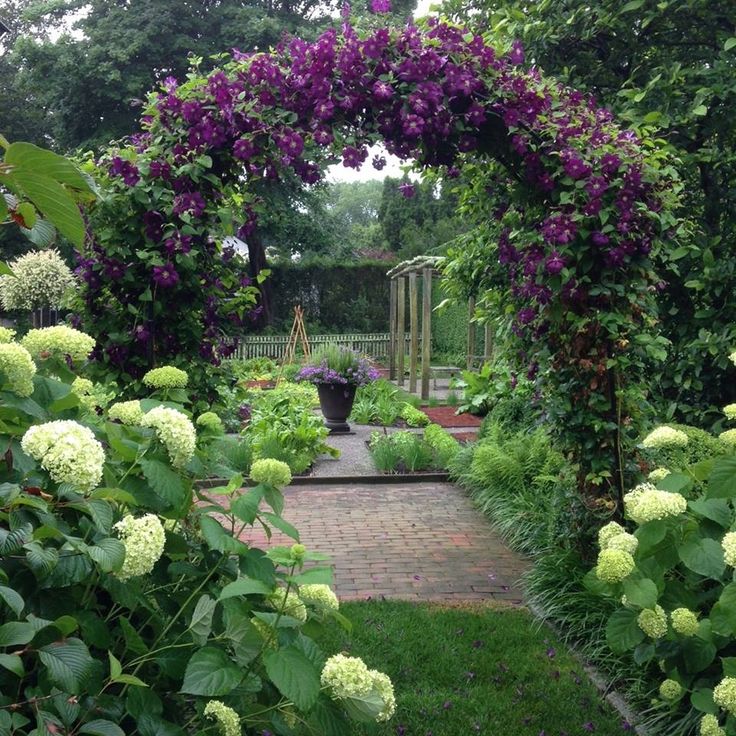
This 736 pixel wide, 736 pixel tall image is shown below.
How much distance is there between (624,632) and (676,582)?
0.99 feet

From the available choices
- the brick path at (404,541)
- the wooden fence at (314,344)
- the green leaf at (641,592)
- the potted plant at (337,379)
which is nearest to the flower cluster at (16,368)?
the green leaf at (641,592)

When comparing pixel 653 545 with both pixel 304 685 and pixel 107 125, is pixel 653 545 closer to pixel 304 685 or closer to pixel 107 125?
pixel 304 685

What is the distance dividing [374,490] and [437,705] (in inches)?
150

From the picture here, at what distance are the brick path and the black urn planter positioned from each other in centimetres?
244

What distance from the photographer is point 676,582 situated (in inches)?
98.2

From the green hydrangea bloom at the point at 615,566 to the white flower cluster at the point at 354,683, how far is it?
0.90 m

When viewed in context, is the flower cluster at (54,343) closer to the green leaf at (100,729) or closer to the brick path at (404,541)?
the green leaf at (100,729)

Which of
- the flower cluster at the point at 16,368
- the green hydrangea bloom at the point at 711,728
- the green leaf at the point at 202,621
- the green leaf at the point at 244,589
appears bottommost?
the green hydrangea bloom at the point at 711,728

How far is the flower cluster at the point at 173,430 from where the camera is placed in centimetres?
149

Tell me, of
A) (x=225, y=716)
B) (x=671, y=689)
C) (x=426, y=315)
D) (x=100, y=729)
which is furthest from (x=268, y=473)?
(x=426, y=315)

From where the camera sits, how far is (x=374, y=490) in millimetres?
6855

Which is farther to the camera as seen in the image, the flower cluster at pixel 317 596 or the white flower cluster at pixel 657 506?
the white flower cluster at pixel 657 506

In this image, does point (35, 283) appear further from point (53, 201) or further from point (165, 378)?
point (53, 201)

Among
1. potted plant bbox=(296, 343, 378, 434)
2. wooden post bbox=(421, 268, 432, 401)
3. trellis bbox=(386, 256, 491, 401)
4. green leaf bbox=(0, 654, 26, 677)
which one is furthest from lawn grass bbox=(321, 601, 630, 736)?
wooden post bbox=(421, 268, 432, 401)
